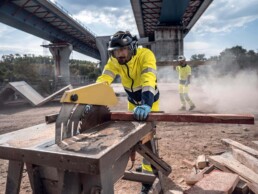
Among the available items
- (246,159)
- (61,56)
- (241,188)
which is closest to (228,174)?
(241,188)

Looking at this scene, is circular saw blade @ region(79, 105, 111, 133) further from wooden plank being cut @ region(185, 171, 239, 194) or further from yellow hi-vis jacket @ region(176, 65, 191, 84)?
yellow hi-vis jacket @ region(176, 65, 191, 84)

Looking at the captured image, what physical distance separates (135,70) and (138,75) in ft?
0.27

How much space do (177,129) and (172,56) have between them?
1631 centimetres

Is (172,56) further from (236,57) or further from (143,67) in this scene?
(143,67)

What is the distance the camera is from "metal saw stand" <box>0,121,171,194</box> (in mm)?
1426

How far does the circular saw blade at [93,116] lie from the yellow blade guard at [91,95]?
6cm

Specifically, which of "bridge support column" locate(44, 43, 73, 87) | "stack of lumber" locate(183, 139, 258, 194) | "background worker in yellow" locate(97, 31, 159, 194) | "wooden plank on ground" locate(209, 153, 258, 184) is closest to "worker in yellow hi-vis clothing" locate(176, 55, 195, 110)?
"stack of lumber" locate(183, 139, 258, 194)

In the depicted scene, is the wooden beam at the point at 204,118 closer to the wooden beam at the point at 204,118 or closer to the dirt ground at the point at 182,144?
the wooden beam at the point at 204,118

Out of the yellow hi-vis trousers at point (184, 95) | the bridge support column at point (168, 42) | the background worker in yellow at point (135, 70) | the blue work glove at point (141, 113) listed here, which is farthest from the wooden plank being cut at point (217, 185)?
the bridge support column at point (168, 42)

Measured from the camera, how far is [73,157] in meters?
1.41

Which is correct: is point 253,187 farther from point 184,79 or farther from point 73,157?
point 184,79

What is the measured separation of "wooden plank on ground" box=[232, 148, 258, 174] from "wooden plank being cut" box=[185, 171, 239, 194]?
39 centimetres

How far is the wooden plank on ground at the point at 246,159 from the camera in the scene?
2.96 meters

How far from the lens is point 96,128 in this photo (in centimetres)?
214
